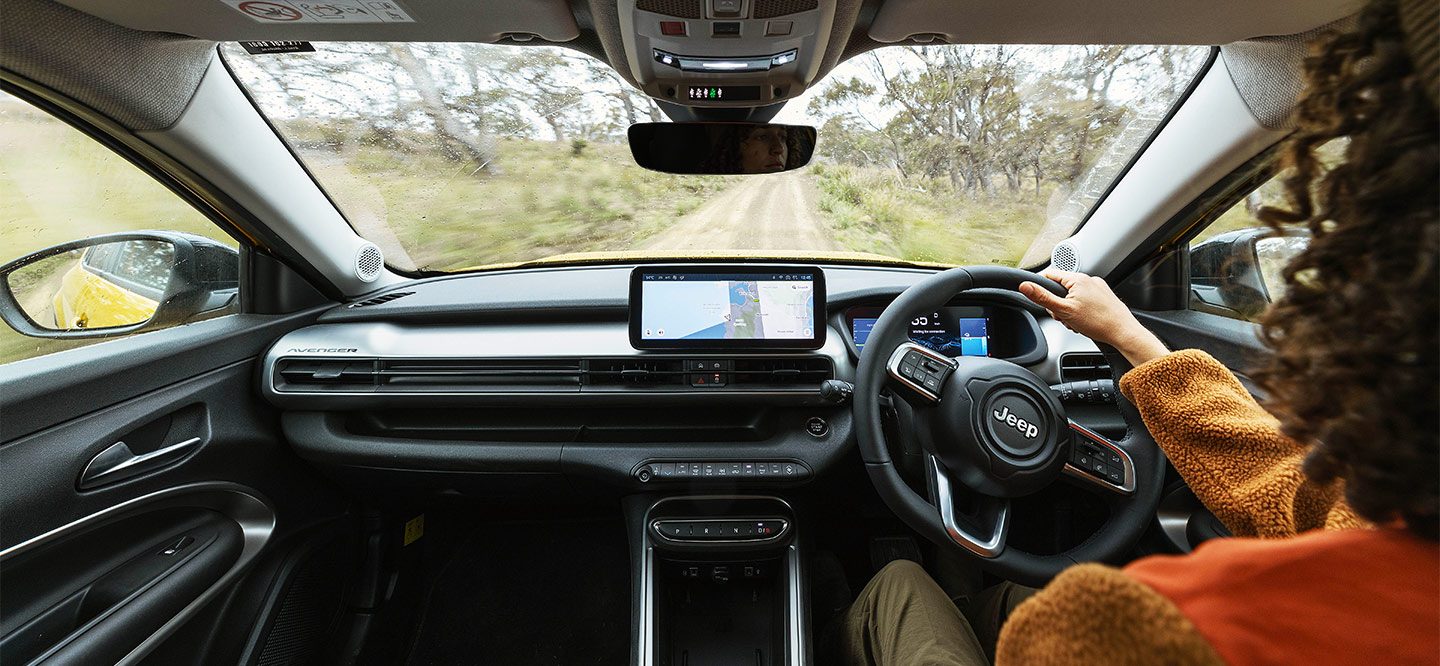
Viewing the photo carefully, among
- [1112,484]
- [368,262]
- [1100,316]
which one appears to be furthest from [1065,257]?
[368,262]

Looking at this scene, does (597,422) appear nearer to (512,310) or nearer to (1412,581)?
(512,310)

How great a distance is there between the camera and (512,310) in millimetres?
2363

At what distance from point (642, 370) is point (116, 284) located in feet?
5.50

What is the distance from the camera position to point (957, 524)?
153cm

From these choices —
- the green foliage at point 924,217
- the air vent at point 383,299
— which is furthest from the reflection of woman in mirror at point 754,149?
the air vent at point 383,299

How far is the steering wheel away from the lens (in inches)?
60.2

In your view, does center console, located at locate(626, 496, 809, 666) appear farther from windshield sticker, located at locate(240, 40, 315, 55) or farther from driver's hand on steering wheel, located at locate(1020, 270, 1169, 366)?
windshield sticker, located at locate(240, 40, 315, 55)

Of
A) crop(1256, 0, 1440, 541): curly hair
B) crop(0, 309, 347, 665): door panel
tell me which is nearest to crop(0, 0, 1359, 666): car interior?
crop(0, 309, 347, 665): door panel

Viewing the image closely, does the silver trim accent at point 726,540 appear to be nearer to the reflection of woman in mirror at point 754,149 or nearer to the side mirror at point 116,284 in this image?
the reflection of woman in mirror at point 754,149

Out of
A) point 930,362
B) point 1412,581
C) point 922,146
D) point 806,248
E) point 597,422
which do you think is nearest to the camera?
point 1412,581

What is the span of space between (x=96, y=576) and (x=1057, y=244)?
3420mm

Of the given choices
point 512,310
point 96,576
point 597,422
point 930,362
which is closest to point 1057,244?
point 930,362

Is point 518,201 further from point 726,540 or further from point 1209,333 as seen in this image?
point 1209,333

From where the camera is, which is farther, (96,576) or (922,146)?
(922,146)
